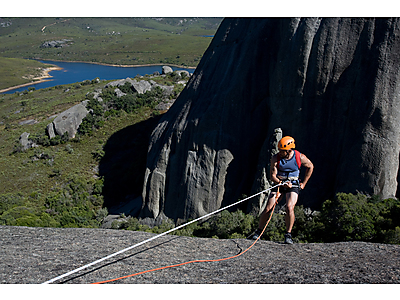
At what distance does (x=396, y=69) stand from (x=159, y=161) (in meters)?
12.5

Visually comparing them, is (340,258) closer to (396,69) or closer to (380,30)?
(396,69)

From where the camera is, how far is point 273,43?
14055 mm

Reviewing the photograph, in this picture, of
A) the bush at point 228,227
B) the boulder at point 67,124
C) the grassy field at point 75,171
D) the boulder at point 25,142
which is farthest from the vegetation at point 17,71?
the bush at point 228,227

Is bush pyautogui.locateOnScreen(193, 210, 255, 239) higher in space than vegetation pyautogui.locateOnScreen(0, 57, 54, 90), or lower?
lower

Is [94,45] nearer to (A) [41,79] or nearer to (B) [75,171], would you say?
(A) [41,79]

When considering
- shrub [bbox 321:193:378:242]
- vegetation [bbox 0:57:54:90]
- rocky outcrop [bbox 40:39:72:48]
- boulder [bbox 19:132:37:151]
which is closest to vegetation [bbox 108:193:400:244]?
shrub [bbox 321:193:378:242]

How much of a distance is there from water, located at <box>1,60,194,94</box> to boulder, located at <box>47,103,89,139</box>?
56479 millimetres

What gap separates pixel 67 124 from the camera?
1248 inches

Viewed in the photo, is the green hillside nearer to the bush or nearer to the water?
the water

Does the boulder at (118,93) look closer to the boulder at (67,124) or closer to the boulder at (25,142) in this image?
the boulder at (67,124)

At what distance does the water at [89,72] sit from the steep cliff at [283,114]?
7508cm

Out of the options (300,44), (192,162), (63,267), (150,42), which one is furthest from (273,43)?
(150,42)

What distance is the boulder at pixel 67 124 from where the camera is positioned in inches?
1234

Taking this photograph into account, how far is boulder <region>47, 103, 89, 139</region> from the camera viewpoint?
1234 inches
